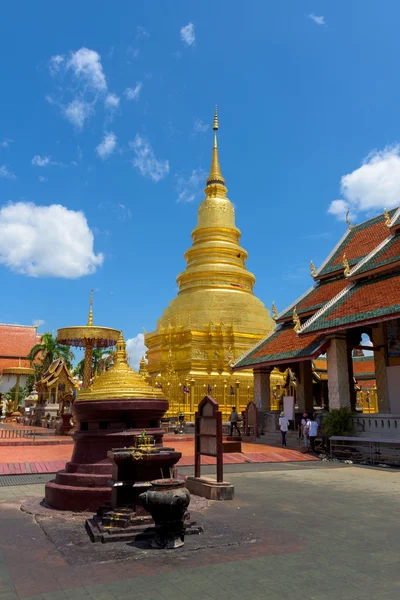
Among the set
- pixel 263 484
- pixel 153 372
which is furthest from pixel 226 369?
pixel 263 484

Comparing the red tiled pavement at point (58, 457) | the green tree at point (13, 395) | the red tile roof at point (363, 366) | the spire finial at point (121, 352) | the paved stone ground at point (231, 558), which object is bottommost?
the paved stone ground at point (231, 558)

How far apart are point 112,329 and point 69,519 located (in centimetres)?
2173

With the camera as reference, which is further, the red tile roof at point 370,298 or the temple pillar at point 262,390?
the temple pillar at point 262,390

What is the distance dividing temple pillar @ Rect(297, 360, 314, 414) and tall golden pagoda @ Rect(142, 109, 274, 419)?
5.60m

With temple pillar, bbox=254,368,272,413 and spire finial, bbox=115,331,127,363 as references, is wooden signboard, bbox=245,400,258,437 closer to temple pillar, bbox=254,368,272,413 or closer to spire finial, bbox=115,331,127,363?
temple pillar, bbox=254,368,272,413

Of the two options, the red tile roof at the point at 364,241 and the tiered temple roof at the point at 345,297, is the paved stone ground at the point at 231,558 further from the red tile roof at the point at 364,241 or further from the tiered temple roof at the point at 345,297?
the red tile roof at the point at 364,241

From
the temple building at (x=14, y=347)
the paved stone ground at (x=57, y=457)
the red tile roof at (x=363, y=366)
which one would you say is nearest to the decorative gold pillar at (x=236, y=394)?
the paved stone ground at (x=57, y=457)

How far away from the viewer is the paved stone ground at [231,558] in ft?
13.5

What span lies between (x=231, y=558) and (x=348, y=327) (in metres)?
11.9

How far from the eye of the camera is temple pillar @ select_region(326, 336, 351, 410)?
16969 millimetres

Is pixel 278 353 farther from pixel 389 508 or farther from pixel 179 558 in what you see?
pixel 179 558

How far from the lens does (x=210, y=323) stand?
107 ft

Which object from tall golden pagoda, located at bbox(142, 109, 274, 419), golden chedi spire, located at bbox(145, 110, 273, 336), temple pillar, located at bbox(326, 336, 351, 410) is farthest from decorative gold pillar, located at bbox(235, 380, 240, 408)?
temple pillar, located at bbox(326, 336, 351, 410)

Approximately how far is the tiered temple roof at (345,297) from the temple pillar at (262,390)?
1.07 meters
